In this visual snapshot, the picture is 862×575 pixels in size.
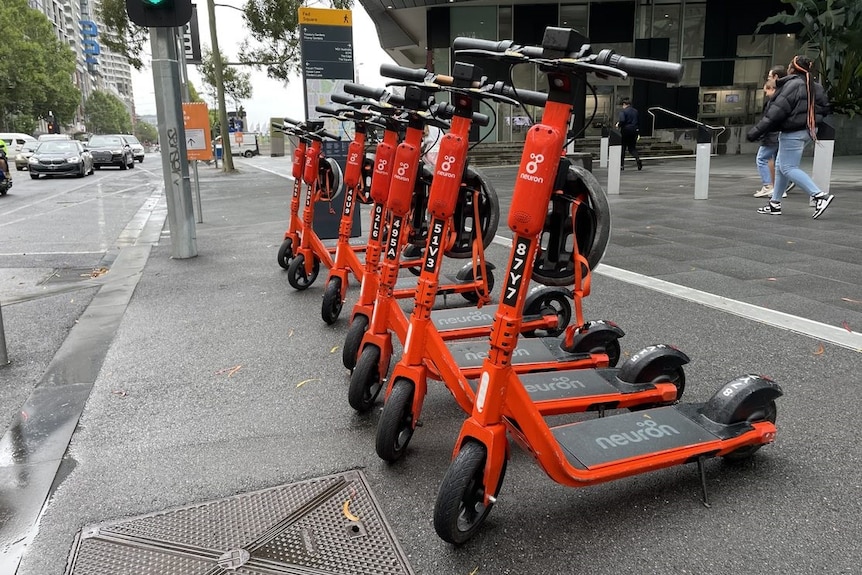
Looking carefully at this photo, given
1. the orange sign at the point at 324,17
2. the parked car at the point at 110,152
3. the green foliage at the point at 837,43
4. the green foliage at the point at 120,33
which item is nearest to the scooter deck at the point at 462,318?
the orange sign at the point at 324,17

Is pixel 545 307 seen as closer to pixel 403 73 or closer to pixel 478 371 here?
pixel 478 371

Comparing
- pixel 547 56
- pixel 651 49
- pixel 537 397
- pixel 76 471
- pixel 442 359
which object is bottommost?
pixel 76 471

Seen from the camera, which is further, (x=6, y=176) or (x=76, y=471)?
(x=6, y=176)

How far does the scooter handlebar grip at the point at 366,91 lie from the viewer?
384 centimetres

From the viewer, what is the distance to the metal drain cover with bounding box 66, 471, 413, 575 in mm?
2307

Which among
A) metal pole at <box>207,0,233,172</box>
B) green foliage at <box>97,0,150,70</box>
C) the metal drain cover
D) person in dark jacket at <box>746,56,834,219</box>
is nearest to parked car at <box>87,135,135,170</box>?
green foliage at <box>97,0,150,70</box>

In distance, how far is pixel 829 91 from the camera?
20141mm

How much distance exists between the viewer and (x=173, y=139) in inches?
303

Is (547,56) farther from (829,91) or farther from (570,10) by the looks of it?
(570,10)

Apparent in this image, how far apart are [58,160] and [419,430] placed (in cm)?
2523

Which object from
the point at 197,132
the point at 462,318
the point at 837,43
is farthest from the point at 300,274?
the point at 837,43

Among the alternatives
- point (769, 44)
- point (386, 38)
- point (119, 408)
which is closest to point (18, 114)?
point (386, 38)

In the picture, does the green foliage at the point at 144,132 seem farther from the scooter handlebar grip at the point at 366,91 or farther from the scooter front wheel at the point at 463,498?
the scooter front wheel at the point at 463,498

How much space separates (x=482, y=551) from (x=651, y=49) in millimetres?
28088
